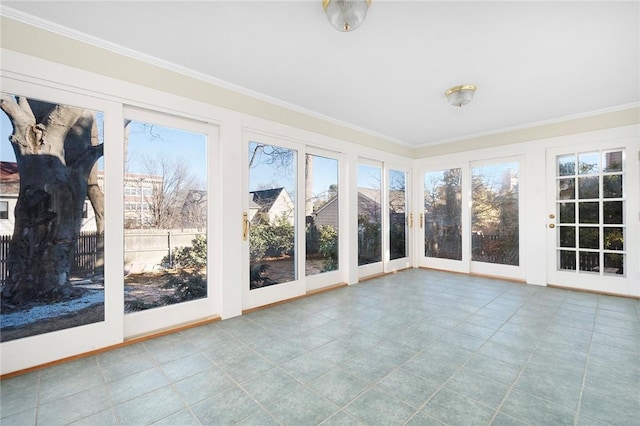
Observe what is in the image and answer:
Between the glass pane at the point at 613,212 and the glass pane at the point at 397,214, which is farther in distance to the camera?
the glass pane at the point at 397,214

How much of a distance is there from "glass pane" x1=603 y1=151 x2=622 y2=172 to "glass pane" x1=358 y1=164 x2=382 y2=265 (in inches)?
127

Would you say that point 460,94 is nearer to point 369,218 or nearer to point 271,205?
point 369,218

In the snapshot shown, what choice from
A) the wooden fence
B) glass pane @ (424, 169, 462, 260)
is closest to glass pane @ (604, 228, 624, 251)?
glass pane @ (424, 169, 462, 260)

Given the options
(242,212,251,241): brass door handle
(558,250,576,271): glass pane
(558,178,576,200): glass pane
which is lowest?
(558,250,576,271): glass pane

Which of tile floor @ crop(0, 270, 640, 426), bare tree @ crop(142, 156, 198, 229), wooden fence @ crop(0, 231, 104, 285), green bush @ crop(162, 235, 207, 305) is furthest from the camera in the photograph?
green bush @ crop(162, 235, 207, 305)

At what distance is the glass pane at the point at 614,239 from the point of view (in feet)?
13.2

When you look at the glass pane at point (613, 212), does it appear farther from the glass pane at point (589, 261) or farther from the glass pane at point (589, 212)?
the glass pane at point (589, 261)

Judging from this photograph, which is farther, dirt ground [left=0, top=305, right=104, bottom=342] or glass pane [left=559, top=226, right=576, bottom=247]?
glass pane [left=559, top=226, right=576, bottom=247]

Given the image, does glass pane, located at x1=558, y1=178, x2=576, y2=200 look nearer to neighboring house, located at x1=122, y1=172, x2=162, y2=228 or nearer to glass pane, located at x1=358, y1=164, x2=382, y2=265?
glass pane, located at x1=358, y1=164, x2=382, y2=265

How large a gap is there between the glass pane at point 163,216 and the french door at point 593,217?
202 inches

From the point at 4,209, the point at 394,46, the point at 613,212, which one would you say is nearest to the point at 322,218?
the point at 394,46

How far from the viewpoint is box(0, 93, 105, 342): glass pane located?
7.14 ft

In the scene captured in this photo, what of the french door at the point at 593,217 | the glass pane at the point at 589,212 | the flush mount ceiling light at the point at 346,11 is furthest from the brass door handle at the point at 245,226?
the glass pane at the point at 589,212

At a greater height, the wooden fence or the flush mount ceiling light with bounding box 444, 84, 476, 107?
the flush mount ceiling light with bounding box 444, 84, 476, 107
